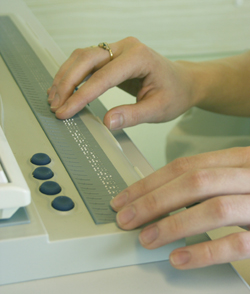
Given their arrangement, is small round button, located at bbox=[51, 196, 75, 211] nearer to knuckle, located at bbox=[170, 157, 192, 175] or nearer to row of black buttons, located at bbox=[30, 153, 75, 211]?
row of black buttons, located at bbox=[30, 153, 75, 211]

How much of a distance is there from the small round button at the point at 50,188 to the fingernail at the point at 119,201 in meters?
0.07

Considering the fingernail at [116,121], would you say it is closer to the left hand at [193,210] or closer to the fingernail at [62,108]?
the fingernail at [62,108]

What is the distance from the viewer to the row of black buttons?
0.40 m

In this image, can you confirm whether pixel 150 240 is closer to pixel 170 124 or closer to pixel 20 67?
pixel 20 67

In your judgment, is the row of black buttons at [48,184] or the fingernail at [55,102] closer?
the row of black buttons at [48,184]

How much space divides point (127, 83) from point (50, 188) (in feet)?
1.56

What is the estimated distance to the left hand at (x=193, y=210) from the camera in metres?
0.39

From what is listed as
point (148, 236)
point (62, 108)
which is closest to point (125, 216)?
point (148, 236)

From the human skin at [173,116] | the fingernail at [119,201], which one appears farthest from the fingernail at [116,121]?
the fingernail at [119,201]

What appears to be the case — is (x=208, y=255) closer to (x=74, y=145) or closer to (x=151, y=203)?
(x=151, y=203)

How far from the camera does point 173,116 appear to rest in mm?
846

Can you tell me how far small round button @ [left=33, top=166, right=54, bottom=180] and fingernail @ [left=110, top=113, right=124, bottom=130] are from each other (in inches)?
8.4

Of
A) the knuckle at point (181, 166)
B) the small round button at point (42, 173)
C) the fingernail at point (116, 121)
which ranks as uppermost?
the knuckle at point (181, 166)

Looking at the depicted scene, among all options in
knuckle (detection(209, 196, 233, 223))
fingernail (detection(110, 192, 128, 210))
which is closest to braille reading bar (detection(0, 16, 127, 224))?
fingernail (detection(110, 192, 128, 210))
